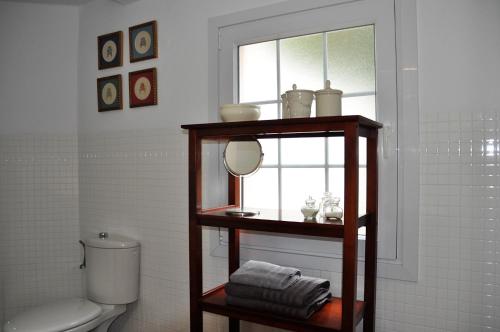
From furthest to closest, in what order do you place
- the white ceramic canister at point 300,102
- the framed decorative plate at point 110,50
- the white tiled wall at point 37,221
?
the white tiled wall at point 37,221
the framed decorative plate at point 110,50
the white ceramic canister at point 300,102

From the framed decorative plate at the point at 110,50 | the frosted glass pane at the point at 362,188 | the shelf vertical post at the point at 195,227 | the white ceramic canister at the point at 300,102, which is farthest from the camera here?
the framed decorative plate at the point at 110,50

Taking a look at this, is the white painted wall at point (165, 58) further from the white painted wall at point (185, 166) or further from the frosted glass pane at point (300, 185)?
the frosted glass pane at point (300, 185)

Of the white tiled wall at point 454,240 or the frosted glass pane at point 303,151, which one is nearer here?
the white tiled wall at point 454,240

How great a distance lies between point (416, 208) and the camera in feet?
5.39

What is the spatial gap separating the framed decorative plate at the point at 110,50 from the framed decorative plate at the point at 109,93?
90mm

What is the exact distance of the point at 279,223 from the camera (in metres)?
1.51

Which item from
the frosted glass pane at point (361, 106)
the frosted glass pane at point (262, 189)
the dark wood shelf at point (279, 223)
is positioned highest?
the frosted glass pane at point (361, 106)

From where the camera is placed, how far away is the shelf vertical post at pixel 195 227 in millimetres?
1717

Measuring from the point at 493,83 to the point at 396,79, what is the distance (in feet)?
1.14

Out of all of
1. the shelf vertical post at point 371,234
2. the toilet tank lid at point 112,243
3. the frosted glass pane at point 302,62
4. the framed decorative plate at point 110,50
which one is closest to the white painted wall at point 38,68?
the framed decorative plate at point 110,50

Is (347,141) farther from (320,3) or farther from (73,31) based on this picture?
(73,31)

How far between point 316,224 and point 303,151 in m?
0.59

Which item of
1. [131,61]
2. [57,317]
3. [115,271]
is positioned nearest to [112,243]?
[115,271]

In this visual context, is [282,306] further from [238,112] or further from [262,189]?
[238,112]
